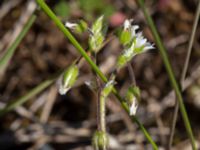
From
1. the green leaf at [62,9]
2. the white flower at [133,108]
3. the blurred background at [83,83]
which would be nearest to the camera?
the white flower at [133,108]

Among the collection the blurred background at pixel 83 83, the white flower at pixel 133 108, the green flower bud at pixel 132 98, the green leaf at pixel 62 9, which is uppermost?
the green leaf at pixel 62 9

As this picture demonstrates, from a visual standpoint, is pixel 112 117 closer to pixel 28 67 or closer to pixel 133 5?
pixel 28 67

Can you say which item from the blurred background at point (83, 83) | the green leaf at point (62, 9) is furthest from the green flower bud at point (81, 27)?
the green leaf at point (62, 9)

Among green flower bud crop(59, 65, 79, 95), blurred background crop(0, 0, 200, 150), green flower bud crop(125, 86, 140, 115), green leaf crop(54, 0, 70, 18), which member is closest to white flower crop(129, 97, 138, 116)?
green flower bud crop(125, 86, 140, 115)

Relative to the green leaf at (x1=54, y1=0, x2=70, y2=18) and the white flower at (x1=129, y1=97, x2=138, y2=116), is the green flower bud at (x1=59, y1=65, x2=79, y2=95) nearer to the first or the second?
the white flower at (x1=129, y1=97, x2=138, y2=116)

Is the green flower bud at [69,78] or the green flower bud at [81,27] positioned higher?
the green flower bud at [81,27]

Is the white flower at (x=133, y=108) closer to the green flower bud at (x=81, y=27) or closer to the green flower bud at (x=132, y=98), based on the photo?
the green flower bud at (x=132, y=98)

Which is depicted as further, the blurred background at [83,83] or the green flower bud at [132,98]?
the blurred background at [83,83]

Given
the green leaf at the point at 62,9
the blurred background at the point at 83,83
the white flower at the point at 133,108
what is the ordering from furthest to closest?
the green leaf at the point at 62,9, the blurred background at the point at 83,83, the white flower at the point at 133,108

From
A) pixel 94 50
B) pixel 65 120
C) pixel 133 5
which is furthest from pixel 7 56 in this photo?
pixel 133 5
